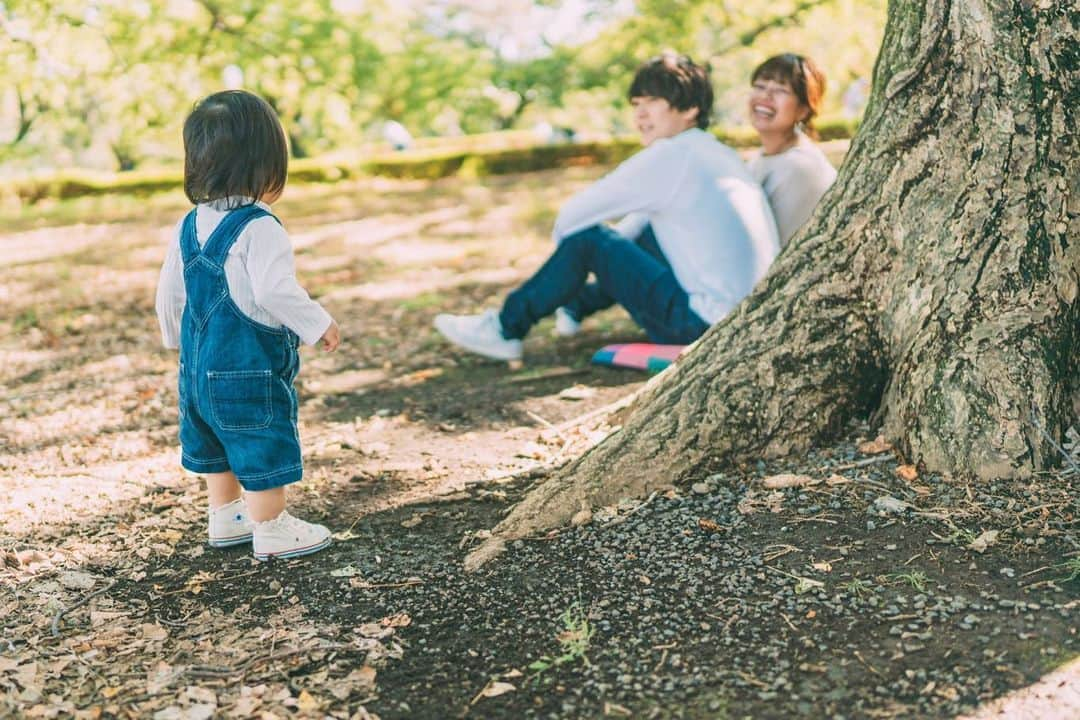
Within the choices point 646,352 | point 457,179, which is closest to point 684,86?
point 646,352

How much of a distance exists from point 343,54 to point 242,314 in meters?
17.2

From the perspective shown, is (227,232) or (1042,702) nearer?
(1042,702)

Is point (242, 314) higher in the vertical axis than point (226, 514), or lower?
higher

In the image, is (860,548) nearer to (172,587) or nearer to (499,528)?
(499,528)

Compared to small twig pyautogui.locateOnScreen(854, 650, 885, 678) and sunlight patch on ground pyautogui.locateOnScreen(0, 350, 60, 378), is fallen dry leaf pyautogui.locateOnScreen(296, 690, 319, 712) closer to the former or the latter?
small twig pyautogui.locateOnScreen(854, 650, 885, 678)

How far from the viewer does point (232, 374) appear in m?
2.69

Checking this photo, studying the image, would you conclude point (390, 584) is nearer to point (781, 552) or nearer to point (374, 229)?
point (781, 552)

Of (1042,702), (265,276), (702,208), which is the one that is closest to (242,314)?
(265,276)

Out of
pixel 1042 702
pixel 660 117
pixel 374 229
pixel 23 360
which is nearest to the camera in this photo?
pixel 1042 702

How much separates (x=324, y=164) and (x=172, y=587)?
1276cm

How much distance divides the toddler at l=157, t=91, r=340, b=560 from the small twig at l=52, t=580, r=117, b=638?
387 millimetres

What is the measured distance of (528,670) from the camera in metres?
2.12

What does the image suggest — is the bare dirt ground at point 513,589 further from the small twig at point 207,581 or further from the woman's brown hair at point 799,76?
the woman's brown hair at point 799,76

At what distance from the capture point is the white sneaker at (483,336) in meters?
4.80
